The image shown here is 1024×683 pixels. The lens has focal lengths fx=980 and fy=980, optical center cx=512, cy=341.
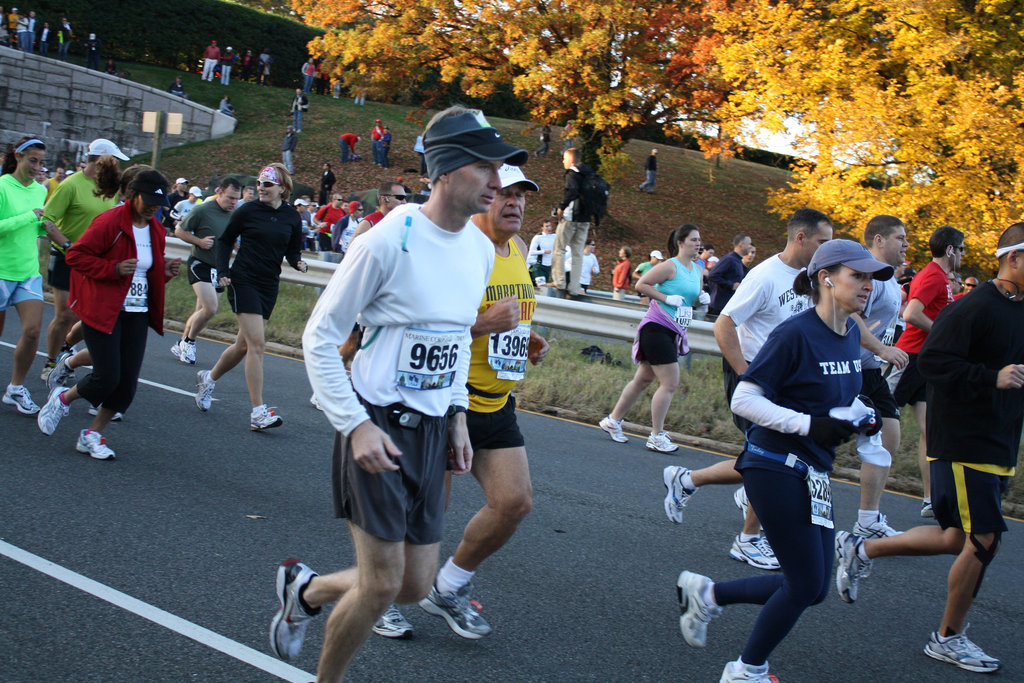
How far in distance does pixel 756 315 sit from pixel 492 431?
2.23m

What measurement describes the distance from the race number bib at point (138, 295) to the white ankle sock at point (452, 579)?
3.48 meters

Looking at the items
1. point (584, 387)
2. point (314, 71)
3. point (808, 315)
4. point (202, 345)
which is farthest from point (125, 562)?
point (314, 71)

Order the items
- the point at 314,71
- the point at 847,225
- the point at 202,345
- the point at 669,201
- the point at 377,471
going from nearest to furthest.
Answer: the point at 377,471 → the point at 202,345 → the point at 847,225 → the point at 669,201 → the point at 314,71

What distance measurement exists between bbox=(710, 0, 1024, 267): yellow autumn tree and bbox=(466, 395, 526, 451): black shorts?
1329cm

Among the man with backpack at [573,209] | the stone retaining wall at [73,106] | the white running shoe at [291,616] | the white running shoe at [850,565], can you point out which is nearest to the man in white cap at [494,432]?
the white running shoe at [291,616]

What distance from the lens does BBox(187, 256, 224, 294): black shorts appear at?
1077cm

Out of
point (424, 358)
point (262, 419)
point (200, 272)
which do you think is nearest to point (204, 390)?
point (262, 419)

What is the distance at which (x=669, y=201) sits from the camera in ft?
120

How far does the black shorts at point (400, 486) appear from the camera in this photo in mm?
3135

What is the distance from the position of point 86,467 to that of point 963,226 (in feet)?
46.1

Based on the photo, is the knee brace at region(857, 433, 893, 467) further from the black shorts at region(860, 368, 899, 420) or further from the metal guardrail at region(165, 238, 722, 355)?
the metal guardrail at region(165, 238, 722, 355)

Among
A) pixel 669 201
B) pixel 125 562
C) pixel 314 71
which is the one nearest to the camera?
pixel 125 562

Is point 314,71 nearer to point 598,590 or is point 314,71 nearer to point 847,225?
point 847,225

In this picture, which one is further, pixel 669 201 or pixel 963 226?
pixel 669 201
